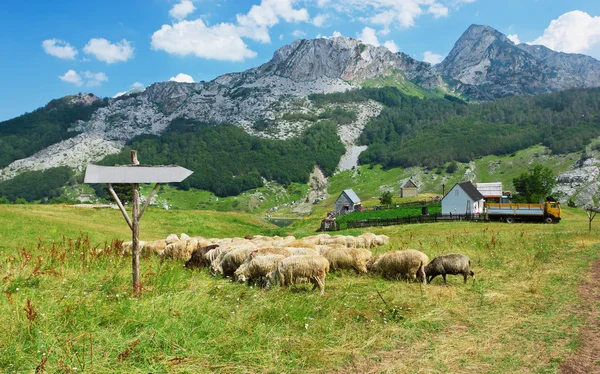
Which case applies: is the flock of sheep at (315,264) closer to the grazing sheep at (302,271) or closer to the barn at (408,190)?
the grazing sheep at (302,271)

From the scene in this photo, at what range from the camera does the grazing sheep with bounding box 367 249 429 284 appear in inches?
529

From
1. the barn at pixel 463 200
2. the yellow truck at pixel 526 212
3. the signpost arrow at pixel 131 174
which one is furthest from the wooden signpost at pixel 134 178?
the barn at pixel 463 200

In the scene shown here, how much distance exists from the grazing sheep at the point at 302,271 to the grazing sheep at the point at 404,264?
10.9ft

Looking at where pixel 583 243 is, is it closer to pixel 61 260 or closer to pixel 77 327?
pixel 77 327

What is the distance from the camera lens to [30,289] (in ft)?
31.0

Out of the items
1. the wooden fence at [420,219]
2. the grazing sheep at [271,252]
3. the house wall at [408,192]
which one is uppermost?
the house wall at [408,192]

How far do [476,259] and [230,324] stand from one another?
14.0 meters

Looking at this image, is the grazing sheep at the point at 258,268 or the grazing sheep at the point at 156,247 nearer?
the grazing sheep at the point at 258,268

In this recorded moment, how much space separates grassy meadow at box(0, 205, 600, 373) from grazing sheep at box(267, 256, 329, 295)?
656mm

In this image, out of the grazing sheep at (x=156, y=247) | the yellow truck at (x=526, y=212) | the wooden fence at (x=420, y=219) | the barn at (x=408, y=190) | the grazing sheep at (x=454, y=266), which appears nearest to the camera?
the grazing sheep at (x=454, y=266)

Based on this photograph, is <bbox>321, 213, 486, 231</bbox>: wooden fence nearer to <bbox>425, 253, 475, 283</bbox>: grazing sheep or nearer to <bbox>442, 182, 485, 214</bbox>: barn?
<bbox>442, 182, 485, 214</bbox>: barn

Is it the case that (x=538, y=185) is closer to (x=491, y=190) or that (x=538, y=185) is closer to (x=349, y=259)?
(x=491, y=190)

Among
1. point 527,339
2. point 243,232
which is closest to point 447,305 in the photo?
point 527,339

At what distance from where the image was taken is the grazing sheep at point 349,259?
48.3 feet
